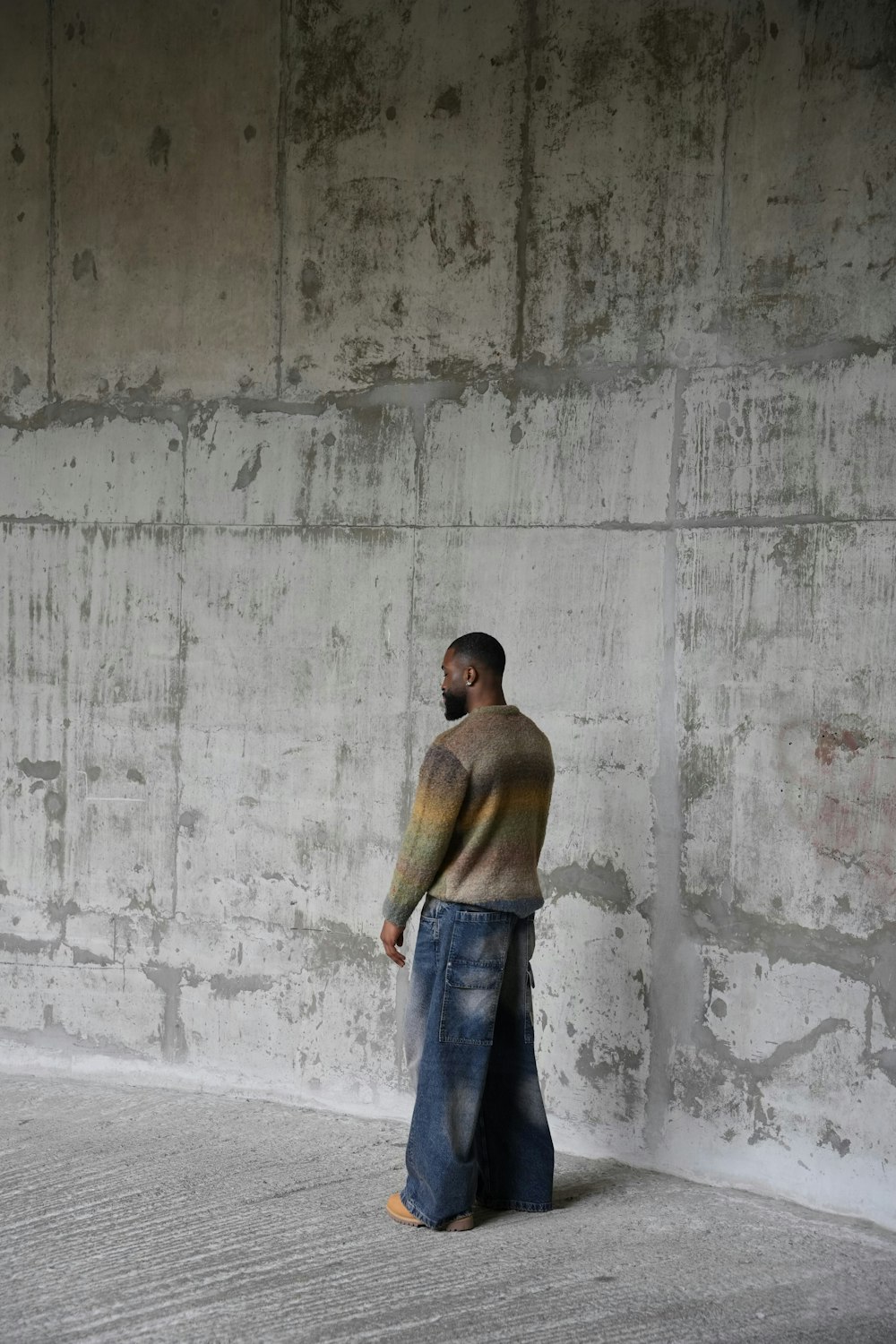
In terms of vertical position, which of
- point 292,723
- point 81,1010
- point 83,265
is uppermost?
point 83,265

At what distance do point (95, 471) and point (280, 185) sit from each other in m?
1.37

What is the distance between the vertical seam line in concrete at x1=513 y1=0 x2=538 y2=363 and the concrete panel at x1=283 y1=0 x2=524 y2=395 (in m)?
0.02

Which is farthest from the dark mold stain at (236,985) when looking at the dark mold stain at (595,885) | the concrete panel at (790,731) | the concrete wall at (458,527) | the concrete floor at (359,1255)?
the concrete panel at (790,731)

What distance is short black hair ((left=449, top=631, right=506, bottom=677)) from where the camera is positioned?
4109 millimetres

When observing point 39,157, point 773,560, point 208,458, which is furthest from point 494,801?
point 39,157

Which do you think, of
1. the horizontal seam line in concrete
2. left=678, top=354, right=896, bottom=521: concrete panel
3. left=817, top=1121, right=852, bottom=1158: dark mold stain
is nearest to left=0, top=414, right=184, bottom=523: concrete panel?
the horizontal seam line in concrete

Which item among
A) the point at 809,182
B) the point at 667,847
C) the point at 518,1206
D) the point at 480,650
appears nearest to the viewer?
the point at 480,650

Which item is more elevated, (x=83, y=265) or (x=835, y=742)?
(x=83, y=265)

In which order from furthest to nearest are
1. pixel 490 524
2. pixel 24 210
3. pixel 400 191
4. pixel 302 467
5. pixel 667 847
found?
pixel 24 210 < pixel 302 467 < pixel 400 191 < pixel 490 524 < pixel 667 847

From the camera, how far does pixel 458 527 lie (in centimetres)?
499

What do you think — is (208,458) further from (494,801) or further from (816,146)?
(816,146)

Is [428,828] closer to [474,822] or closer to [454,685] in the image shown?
[474,822]

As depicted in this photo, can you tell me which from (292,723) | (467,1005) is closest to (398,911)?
(467,1005)

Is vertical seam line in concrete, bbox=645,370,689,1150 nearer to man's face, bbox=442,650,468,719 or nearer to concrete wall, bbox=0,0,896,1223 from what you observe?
concrete wall, bbox=0,0,896,1223
